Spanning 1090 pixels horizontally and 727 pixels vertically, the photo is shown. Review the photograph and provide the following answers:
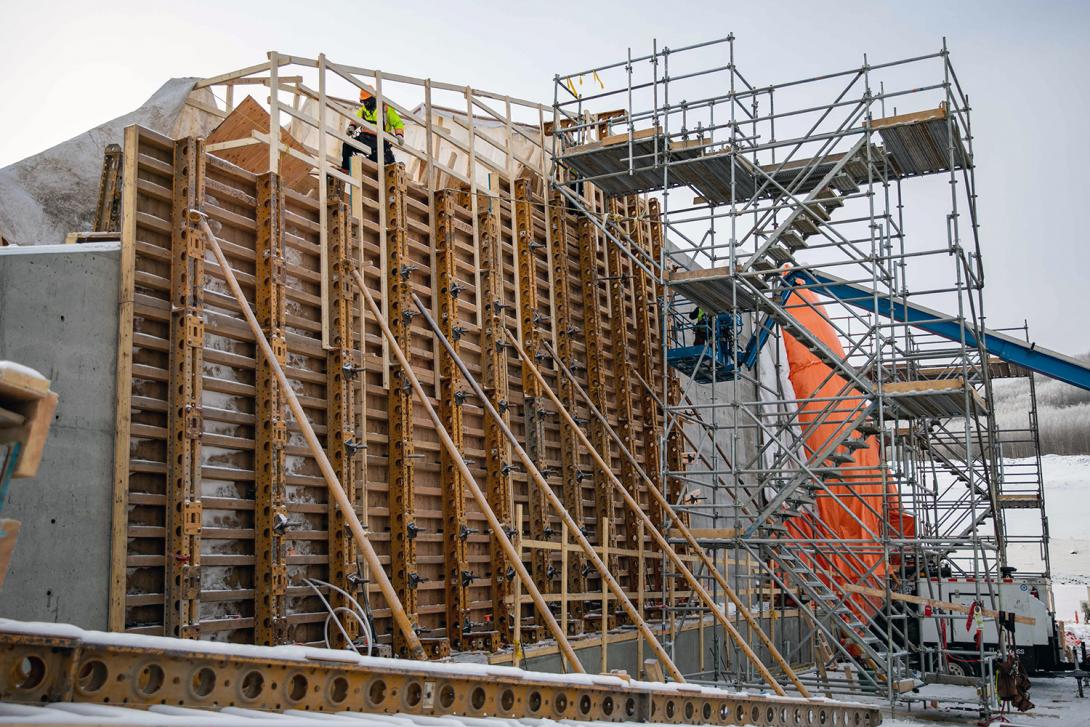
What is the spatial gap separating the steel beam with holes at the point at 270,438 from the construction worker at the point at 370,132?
114 inches

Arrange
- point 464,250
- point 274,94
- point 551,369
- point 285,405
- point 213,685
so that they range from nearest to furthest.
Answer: point 213,685, point 285,405, point 274,94, point 464,250, point 551,369

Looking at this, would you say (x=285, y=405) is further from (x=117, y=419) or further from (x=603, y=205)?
(x=603, y=205)

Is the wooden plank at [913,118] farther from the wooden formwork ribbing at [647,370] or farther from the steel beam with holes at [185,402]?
the steel beam with holes at [185,402]

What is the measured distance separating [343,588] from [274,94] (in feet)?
18.8

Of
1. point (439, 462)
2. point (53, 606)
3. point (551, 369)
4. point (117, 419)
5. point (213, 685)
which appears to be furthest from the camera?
point (551, 369)

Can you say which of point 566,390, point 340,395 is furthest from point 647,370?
point 340,395

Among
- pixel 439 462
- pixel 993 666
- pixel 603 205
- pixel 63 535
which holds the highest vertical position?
pixel 603 205

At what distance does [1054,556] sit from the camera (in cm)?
6706

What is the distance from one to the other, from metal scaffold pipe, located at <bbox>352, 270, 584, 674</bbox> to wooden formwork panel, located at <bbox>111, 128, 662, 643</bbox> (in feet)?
1.37

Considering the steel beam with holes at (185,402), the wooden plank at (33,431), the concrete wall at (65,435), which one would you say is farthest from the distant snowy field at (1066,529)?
the wooden plank at (33,431)

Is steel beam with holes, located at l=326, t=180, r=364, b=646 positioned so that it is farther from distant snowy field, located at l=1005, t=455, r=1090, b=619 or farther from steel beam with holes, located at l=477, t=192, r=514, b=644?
distant snowy field, located at l=1005, t=455, r=1090, b=619

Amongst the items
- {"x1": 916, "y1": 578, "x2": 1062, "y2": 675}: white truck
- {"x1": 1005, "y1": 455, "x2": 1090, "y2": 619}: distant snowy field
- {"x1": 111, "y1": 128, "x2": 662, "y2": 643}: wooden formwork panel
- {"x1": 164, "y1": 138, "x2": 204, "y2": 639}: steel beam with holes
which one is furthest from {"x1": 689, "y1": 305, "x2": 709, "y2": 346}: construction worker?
{"x1": 1005, "y1": 455, "x2": 1090, "y2": 619}: distant snowy field

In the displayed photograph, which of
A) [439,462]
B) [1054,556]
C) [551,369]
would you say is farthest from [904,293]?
[1054,556]

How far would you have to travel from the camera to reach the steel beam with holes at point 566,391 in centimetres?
1677
